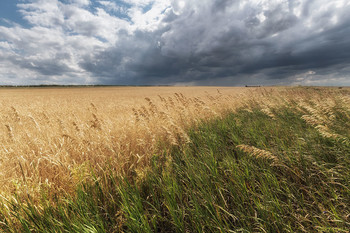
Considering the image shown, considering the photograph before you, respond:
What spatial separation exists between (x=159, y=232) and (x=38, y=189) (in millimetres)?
1686

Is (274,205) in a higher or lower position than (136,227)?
higher

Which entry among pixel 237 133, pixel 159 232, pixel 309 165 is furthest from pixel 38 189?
pixel 237 133

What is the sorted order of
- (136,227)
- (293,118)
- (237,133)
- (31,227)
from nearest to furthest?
(136,227), (31,227), (237,133), (293,118)

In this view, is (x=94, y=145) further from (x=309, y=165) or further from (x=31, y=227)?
(x=309, y=165)

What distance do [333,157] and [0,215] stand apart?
15.6 ft

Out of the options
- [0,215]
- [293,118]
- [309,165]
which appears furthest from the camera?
[293,118]

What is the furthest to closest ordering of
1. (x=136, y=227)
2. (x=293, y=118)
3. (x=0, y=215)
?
(x=293, y=118), (x=0, y=215), (x=136, y=227)

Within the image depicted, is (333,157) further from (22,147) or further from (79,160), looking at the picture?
(22,147)

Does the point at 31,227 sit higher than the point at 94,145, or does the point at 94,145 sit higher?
the point at 94,145

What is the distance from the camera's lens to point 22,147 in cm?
340

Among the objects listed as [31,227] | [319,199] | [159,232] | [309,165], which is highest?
[309,165]

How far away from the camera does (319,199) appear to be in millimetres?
1866

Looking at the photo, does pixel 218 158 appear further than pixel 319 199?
Yes

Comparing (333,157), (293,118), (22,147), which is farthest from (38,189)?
(293,118)
